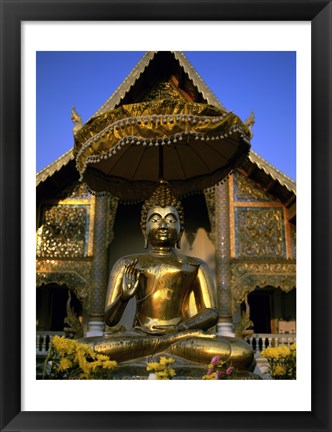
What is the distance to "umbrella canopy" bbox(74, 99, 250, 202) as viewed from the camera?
167 inches

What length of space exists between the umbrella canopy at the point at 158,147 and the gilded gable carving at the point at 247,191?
3754 millimetres

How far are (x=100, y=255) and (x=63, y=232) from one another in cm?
63

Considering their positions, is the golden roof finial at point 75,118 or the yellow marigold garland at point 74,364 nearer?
the yellow marigold garland at point 74,364

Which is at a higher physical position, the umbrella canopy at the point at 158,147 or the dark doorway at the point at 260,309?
the umbrella canopy at the point at 158,147

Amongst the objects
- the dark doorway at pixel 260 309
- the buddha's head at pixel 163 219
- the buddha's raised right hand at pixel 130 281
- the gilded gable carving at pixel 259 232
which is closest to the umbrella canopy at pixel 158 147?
the buddha's head at pixel 163 219

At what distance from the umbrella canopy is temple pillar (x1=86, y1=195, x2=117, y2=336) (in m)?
3.22

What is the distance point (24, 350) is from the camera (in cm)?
282

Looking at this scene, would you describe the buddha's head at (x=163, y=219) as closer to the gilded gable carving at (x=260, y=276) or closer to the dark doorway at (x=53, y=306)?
the gilded gable carving at (x=260, y=276)

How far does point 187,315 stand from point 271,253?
4.17 meters

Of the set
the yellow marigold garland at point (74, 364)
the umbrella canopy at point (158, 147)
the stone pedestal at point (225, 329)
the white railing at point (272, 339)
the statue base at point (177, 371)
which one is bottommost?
the white railing at point (272, 339)

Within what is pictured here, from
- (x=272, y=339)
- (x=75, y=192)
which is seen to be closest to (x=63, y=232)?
(x=75, y=192)

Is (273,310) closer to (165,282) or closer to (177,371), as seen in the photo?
(165,282)

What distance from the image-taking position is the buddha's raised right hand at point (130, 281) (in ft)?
13.7

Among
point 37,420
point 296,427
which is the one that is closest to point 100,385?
point 37,420
